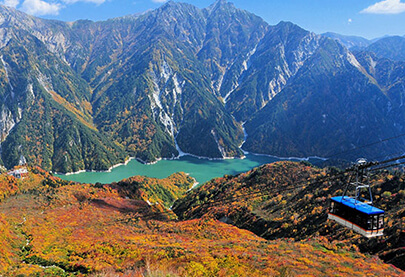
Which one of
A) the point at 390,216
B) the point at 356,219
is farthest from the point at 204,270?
the point at 390,216

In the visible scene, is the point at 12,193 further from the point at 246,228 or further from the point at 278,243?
the point at 278,243

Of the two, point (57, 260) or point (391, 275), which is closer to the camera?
point (391, 275)

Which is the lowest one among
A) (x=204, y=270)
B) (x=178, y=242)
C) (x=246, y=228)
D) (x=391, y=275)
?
(x=246, y=228)

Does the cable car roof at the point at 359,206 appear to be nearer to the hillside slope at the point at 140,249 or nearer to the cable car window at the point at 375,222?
the cable car window at the point at 375,222

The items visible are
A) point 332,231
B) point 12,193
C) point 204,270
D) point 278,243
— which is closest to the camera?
point 204,270

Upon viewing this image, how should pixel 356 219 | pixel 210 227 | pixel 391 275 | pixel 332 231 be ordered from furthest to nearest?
pixel 210 227, pixel 332 231, pixel 391 275, pixel 356 219

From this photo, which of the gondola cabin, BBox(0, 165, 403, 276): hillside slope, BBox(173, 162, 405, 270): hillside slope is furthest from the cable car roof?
BBox(173, 162, 405, 270): hillside slope

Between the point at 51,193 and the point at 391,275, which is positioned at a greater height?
the point at 391,275

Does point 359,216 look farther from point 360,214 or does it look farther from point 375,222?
point 375,222

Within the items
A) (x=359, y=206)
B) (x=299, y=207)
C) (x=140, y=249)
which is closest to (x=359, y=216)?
(x=359, y=206)
